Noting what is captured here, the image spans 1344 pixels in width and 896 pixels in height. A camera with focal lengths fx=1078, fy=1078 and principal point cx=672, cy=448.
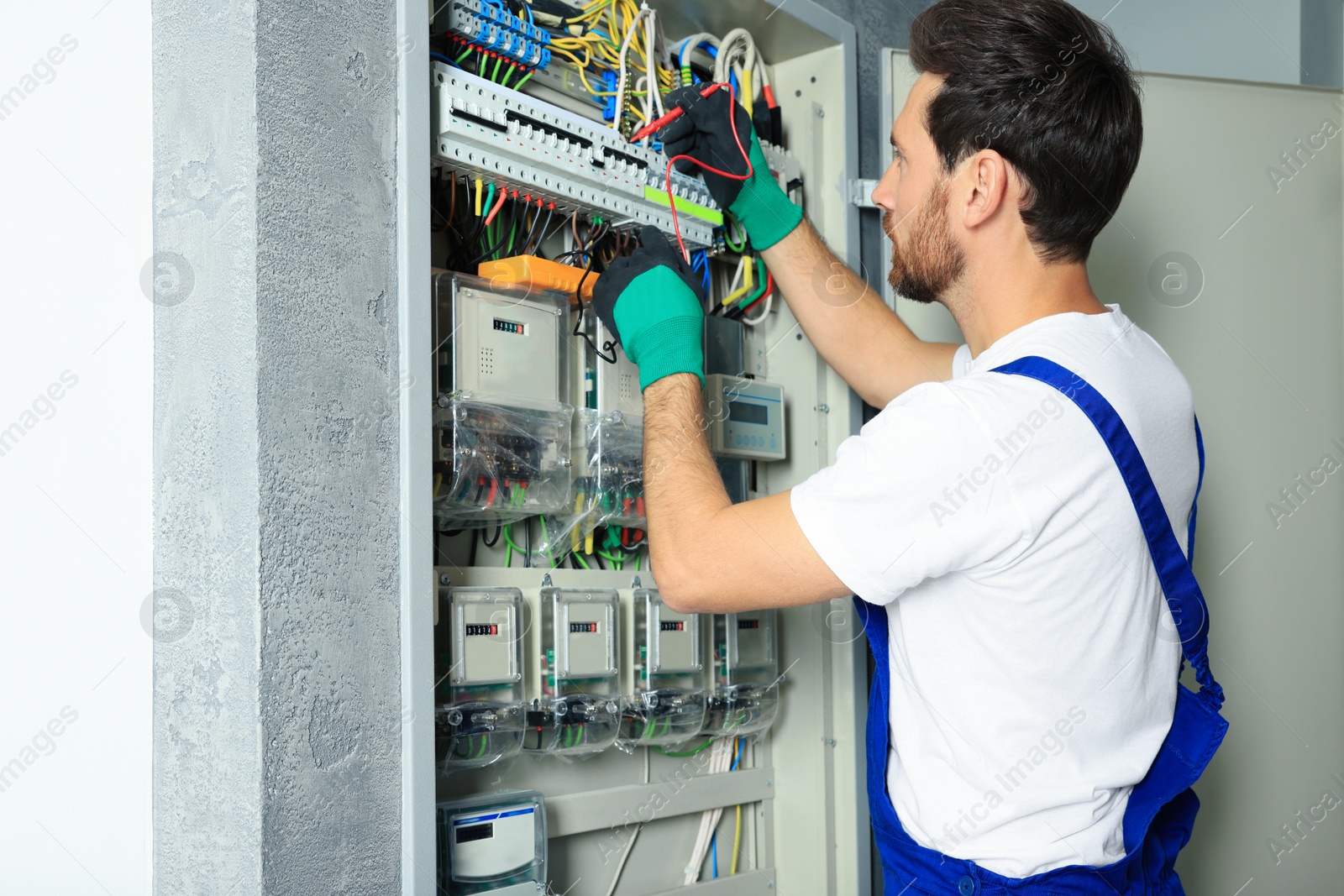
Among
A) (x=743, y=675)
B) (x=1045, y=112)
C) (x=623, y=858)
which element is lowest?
(x=623, y=858)

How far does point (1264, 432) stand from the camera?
187 centimetres

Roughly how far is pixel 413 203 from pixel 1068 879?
40.5 inches

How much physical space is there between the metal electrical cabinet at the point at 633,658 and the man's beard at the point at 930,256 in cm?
38

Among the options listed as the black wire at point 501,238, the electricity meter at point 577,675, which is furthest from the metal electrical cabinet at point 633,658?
the black wire at point 501,238

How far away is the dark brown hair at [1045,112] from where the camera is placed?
4.37ft

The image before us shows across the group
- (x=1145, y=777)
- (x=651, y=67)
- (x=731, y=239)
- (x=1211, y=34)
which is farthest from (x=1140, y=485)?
(x=1211, y=34)

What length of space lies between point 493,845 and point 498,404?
0.56 meters

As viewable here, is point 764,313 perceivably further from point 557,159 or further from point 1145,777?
A: point 1145,777

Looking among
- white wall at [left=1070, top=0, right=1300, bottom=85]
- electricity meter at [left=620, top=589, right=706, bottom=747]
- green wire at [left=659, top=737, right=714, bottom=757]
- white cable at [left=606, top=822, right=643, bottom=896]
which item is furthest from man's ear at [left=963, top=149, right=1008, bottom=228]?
white wall at [left=1070, top=0, right=1300, bottom=85]

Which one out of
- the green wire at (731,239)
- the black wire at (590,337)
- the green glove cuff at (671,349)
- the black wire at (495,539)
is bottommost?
the black wire at (495,539)

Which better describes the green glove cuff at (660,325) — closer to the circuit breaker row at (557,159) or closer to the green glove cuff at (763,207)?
the circuit breaker row at (557,159)

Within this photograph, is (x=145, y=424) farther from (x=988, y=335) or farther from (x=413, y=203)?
(x=988, y=335)

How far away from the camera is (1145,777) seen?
1265mm

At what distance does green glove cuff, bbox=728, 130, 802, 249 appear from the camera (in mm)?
1658
